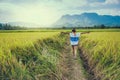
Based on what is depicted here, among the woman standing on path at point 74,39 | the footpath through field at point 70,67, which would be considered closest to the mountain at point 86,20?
the woman standing on path at point 74,39

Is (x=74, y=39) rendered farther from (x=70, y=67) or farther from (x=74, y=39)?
(x=70, y=67)

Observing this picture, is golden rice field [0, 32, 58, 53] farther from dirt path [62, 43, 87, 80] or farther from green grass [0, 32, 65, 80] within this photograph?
dirt path [62, 43, 87, 80]

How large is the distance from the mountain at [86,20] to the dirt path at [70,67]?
36 cm

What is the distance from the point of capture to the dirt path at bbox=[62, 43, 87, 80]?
5312 millimetres

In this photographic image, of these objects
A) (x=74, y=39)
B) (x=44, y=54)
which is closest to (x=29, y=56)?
(x=44, y=54)

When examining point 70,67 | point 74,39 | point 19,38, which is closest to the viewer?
point 19,38

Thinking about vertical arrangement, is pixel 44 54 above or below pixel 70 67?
above

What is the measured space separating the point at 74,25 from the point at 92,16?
8.4 inches

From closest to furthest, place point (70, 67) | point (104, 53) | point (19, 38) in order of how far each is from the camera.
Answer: point (19, 38) → point (104, 53) → point (70, 67)

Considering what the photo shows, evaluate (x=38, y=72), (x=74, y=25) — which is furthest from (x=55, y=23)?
(x=38, y=72)

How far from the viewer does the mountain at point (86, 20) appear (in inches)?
198

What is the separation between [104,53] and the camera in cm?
534

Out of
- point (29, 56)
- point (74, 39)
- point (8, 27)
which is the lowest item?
point (29, 56)

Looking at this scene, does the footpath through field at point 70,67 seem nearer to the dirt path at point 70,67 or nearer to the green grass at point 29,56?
the dirt path at point 70,67
